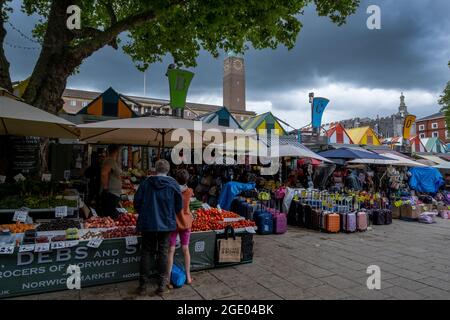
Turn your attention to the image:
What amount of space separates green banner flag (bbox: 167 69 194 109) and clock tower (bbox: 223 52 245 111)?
55071mm

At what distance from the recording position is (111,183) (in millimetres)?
5711

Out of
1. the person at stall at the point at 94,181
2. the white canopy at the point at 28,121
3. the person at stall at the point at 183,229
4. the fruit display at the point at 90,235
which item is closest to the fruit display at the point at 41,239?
the fruit display at the point at 90,235

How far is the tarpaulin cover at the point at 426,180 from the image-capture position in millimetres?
14605

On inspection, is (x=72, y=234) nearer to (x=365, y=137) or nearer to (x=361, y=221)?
(x=361, y=221)

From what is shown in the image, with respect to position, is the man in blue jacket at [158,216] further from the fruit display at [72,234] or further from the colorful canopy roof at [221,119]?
the colorful canopy roof at [221,119]

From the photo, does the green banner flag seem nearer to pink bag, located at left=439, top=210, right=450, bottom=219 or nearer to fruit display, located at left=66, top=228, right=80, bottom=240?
fruit display, located at left=66, top=228, right=80, bottom=240

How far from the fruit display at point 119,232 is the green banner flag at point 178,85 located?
24.3 ft

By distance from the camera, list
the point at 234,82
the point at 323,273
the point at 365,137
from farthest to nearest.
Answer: the point at 234,82
the point at 365,137
the point at 323,273

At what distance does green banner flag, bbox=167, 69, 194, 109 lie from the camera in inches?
419

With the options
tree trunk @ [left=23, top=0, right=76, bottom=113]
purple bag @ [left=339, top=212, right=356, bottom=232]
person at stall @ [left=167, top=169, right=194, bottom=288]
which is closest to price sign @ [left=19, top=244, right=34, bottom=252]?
person at stall @ [left=167, top=169, right=194, bottom=288]

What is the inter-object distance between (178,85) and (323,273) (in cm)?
850

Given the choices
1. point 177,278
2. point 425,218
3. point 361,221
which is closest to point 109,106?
point 177,278

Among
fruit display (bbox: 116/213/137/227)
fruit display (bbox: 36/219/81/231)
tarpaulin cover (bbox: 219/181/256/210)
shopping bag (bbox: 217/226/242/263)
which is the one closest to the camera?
fruit display (bbox: 36/219/81/231)
